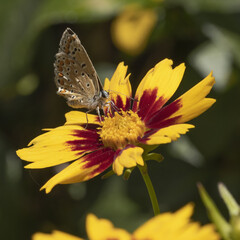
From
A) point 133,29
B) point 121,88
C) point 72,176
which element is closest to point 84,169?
point 72,176

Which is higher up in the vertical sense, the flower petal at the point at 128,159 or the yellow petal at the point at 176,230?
the flower petal at the point at 128,159

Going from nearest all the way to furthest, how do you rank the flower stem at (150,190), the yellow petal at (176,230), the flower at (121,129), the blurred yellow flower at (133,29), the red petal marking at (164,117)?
the yellow petal at (176,230)
the flower stem at (150,190)
the flower at (121,129)
the red petal marking at (164,117)
the blurred yellow flower at (133,29)

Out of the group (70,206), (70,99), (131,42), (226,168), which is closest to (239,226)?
(70,99)

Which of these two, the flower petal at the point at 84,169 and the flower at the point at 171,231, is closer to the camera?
the flower at the point at 171,231

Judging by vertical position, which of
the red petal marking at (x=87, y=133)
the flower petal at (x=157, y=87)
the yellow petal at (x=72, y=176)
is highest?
the flower petal at (x=157, y=87)

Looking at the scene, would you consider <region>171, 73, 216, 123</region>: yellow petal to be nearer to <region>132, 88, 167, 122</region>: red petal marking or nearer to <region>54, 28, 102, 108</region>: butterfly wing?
<region>132, 88, 167, 122</region>: red petal marking

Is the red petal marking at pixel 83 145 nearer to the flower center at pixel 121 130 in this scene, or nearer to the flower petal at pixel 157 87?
the flower center at pixel 121 130

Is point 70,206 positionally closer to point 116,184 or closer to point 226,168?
point 116,184

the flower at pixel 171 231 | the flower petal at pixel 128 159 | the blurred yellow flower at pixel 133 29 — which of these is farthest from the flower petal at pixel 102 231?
the blurred yellow flower at pixel 133 29

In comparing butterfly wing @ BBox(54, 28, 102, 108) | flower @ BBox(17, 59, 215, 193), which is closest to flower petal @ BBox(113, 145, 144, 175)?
flower @ BBox(17, 59, 215, 193)
